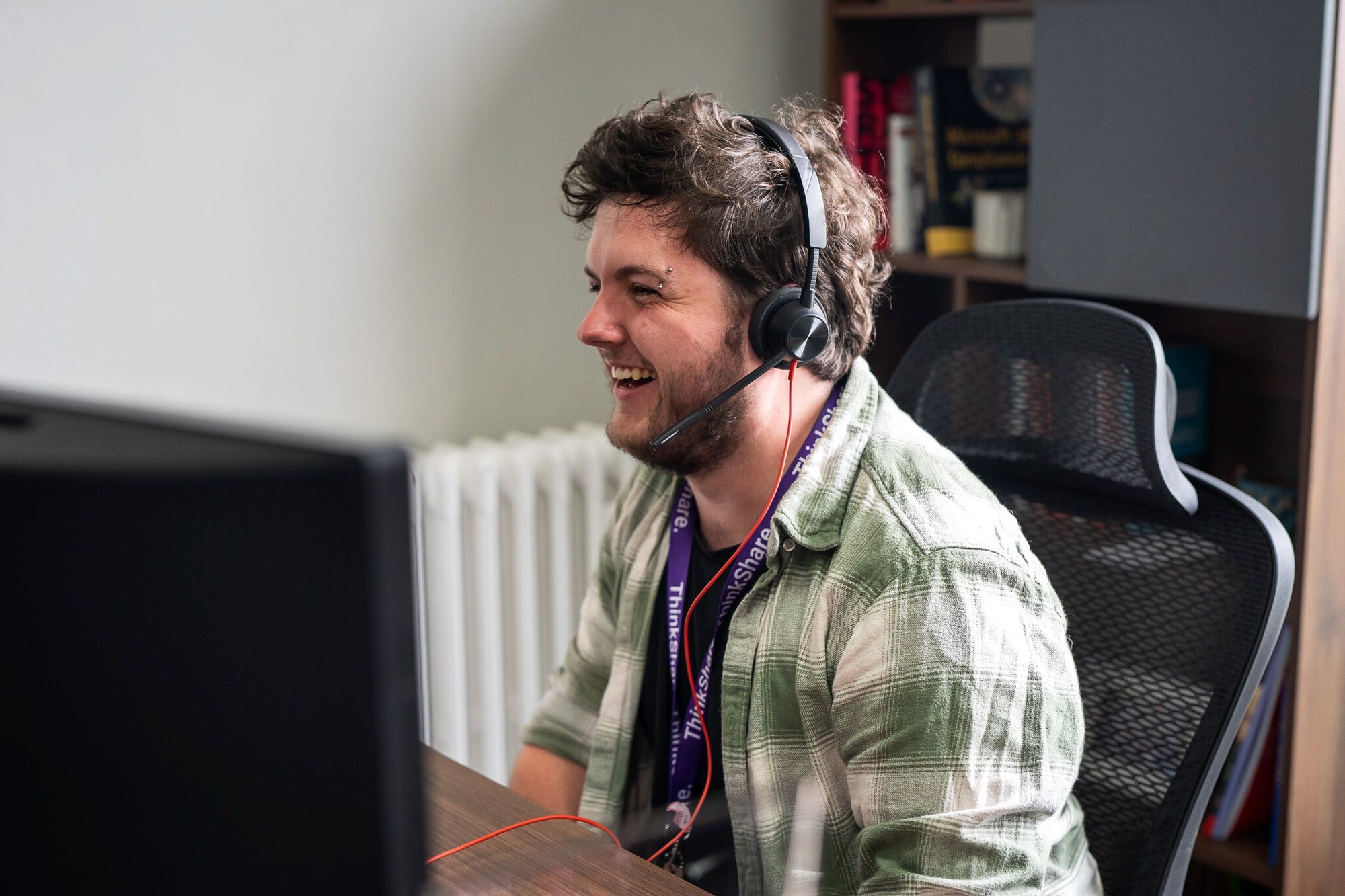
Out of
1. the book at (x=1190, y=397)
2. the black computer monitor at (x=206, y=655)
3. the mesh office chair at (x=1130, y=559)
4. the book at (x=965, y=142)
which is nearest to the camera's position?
the black computer monitor at (x=206, y=655)

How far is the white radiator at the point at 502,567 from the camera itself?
2.02 m

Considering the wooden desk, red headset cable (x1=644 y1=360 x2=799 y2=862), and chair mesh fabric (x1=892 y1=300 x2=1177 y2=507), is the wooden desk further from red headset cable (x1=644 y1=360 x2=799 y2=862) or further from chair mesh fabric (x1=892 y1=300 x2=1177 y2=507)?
chair mesh fabric (x1=892 y1=300 x2=1177 y2=507)

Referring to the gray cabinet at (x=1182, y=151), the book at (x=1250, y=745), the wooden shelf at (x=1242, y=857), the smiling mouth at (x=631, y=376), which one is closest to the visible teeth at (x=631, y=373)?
the smiling mouth at (x=631, y=376)

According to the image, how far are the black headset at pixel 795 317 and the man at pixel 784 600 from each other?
0.09ft

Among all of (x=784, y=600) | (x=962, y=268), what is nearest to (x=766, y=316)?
(x=784, y=600)

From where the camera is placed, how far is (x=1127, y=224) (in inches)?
69.9

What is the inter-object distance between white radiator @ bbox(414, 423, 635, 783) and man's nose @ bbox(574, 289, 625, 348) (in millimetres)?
760

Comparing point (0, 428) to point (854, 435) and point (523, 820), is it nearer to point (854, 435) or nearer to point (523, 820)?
point (523, 820)

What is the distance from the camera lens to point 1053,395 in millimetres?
1229

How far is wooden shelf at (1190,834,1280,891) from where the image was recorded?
182 cm

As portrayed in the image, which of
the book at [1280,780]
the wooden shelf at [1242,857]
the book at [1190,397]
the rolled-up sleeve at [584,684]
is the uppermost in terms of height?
the book at [1190,397]

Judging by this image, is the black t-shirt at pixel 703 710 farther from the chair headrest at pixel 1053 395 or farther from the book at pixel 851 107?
the book at pixel 851 107

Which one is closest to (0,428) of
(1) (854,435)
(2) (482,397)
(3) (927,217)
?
(1) (854,435)

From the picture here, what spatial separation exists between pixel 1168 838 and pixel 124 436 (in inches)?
36.7
